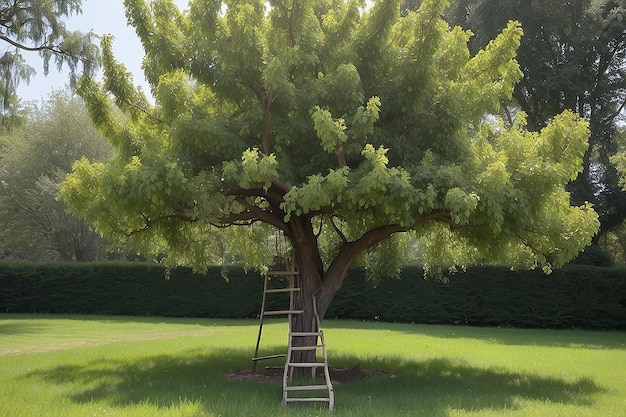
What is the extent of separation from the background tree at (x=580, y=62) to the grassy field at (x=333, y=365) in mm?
7751

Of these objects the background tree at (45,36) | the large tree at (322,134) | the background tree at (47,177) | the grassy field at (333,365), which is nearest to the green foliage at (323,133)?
the large tree at (322,134)

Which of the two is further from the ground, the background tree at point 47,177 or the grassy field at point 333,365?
the background tree at point 47,177

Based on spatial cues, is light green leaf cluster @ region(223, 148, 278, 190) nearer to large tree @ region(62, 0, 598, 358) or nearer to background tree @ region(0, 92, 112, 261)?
large tree @ region(62, 0, 598, 358)

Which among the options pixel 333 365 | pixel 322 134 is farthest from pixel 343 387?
pixel 322 134

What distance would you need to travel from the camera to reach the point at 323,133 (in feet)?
24.8

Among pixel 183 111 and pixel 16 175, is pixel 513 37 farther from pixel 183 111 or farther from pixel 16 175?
pixel 16 175

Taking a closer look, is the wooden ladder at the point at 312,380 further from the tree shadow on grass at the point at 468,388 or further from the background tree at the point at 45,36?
the background tree at the point at 45,36

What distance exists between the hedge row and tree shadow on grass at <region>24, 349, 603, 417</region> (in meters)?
11.1

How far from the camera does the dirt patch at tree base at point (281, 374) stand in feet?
32.3

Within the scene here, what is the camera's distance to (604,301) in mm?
21469

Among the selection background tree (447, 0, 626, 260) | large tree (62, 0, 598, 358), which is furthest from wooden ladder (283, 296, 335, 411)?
background tree (447, 0, 626, 260)

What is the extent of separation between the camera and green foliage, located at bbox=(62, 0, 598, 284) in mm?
8008

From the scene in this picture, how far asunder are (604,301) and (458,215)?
16729 mm

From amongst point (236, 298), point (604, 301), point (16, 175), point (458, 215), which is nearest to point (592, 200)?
point (604, 301)
